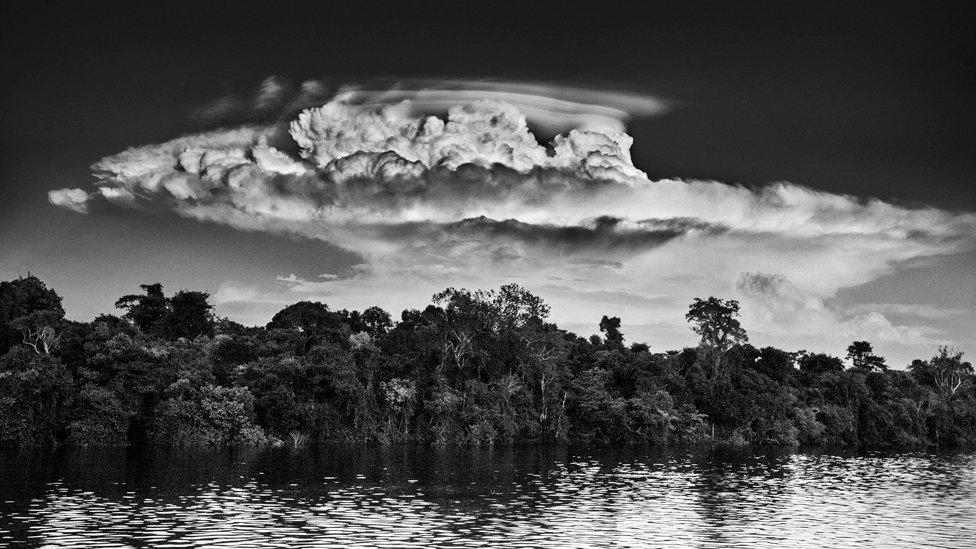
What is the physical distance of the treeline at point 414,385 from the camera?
83938 millimetres

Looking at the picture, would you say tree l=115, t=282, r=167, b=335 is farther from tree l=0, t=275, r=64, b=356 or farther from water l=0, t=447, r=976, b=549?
water l=0, t=447, r=976, b=549

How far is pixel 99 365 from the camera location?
8538cm

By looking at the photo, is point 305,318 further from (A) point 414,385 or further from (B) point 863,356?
(B) point 863,356

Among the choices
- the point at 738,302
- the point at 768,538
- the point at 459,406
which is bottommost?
the point at 768,538

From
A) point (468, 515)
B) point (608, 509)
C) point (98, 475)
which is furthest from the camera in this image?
point (98, 475)

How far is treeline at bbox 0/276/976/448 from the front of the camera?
8394 cm

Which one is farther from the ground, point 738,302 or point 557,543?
point 738,302

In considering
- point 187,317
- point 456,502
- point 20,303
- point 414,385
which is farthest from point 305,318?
point 456,502

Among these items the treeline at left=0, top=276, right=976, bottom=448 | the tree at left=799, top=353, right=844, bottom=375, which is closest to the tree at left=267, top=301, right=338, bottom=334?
the treeline at left=0, top=276, right=976, bottom=448

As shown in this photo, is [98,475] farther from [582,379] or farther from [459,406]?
[582,379]

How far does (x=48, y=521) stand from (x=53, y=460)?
32.0 meters

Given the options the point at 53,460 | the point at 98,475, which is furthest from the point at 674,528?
the point at 53,460

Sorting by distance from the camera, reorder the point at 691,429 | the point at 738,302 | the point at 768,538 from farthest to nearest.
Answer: the point at 738,302, the point at 691,429, the point at 768,538

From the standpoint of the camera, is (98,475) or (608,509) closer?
(608,509)
